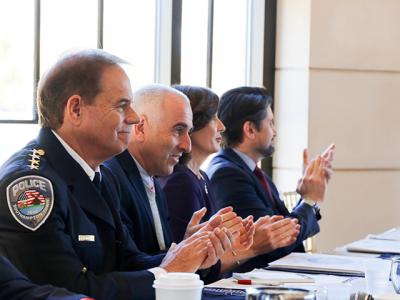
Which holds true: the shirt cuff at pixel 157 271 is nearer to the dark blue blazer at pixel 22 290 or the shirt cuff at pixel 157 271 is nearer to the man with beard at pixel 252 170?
the dark blue blazer at pixel 22 290

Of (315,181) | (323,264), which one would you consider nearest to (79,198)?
(323,264)

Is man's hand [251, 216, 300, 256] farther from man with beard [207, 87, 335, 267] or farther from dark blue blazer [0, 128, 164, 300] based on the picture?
dark blue blazer [0, 128, 164, 300]

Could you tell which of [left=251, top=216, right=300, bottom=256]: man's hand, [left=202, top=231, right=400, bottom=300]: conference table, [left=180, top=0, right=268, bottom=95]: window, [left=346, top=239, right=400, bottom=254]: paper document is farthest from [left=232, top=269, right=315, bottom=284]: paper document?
[left=180, top=0, right=268, bottom=95]: window

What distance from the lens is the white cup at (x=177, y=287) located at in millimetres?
1741

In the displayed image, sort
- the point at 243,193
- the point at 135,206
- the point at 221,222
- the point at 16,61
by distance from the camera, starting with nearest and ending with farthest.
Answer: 1. the point at 221,222
2. the point at 135,206
3. the point at 243,193
4. the point at 16,61

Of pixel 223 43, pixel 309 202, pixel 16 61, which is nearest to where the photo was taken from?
pixel 309 202

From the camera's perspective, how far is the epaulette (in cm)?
248

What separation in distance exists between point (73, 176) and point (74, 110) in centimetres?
21

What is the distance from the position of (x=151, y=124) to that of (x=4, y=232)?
1.15 m

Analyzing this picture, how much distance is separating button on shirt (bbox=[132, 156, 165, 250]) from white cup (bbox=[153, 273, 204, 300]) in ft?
4.80

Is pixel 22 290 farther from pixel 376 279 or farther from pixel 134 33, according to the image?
pixel 134 33

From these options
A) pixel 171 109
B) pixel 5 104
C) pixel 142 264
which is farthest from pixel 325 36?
pixel 142 264

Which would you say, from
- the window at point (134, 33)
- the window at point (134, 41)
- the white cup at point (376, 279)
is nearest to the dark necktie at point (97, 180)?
the white cup at point (376, 279)

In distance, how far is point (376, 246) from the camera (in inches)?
157
